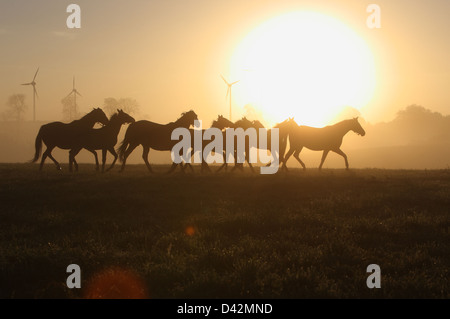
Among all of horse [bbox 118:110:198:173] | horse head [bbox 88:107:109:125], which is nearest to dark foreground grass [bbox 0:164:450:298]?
horse [bbox 118:110:198:173]

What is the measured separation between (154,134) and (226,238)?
12003mm

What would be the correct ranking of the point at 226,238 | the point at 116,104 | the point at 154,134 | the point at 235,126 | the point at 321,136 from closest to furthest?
the point at 226,238
the point at 154,134
the point at 235,126
the point at 321,136
the point at 116,104

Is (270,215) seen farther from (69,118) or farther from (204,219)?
(69,118)

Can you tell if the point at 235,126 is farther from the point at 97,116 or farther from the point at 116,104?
the point at 116,104

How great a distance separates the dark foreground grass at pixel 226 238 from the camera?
646cm

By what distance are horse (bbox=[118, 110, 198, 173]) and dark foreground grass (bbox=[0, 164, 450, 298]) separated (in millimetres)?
4990

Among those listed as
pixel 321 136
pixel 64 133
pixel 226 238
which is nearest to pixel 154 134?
pixel 64 133

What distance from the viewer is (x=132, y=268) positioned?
7.02 meters

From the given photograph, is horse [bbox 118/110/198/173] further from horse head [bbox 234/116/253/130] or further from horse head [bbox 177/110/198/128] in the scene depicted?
horse head [bbox 234/116/253/130]

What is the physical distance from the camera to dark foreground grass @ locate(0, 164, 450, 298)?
646 cm

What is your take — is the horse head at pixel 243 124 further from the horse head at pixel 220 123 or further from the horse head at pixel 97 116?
the horse head at pixel 97 116

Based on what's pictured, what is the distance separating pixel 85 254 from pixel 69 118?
109972 millimetres

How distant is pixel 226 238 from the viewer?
29.1ft
